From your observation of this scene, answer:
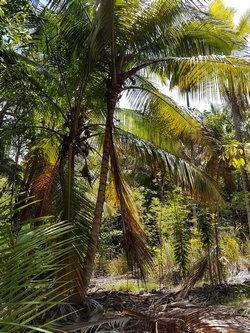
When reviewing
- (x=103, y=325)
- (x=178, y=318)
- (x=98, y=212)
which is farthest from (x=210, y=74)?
(x=103, y=325)

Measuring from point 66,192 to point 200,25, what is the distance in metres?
3.84

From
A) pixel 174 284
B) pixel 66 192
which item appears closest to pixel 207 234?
pixel 174 284

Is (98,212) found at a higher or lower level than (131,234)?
higher

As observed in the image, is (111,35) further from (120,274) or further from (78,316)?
(120,274)

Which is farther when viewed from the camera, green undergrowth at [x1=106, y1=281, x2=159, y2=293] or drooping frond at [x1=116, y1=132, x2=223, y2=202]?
green undergrowth at [x1=106, y1=281, x2=159, y2=293]

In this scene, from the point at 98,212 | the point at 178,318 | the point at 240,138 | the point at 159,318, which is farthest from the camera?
the point at 240,138

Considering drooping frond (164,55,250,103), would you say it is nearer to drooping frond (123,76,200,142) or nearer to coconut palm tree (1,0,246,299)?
coconut palm tree (1,0,246,299)

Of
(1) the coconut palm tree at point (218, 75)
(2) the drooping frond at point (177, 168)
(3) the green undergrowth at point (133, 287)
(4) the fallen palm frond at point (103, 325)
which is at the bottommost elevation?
(3) the green undergrowth at point (133, 287)

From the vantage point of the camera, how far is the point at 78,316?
14.8ft

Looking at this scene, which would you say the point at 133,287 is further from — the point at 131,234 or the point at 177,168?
the point at 177,168

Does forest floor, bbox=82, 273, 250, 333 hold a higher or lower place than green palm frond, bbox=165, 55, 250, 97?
lower

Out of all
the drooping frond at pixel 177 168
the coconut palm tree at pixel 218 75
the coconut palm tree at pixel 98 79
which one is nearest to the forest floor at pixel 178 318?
the coconut palm tree at pixel 98 79

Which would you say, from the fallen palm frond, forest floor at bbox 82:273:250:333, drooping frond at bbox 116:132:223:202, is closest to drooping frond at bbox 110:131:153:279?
forest floor at bbox 82:273:250:333

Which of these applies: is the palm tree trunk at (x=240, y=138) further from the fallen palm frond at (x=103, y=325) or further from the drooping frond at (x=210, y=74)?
the fallen palm frond at (x=103, y=325)
